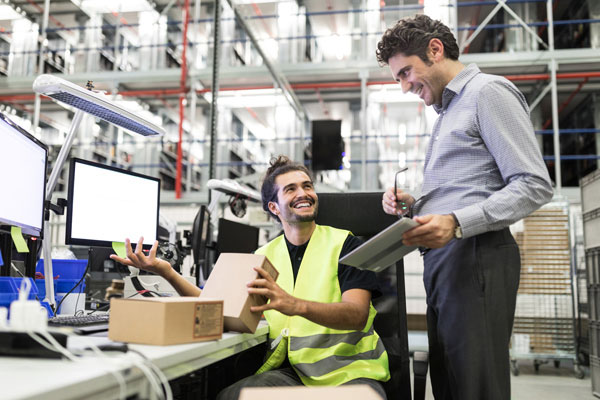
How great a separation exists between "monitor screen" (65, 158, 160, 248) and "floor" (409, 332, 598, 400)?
2006 millimetres

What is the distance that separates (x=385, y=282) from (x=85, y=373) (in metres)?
1.24

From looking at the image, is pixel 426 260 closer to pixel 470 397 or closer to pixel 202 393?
pixel 470 397

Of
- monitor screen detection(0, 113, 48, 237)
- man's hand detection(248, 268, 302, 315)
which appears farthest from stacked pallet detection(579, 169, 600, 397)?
monitor screen detection(0, 113, 48, 237)

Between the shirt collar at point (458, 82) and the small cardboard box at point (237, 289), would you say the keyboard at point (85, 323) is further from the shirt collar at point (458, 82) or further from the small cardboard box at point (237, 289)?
the shirt collar at point (458, 82)

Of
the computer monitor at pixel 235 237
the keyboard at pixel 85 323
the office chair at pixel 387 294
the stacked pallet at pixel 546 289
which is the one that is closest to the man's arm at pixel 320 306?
the office chair at pixel 387 294

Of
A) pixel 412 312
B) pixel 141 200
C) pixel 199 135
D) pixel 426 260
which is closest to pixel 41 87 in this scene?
pixel 141 200

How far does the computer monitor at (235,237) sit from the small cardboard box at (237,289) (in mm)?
1215

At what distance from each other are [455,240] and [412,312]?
4210 millimetres

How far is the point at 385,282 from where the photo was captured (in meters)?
1.82

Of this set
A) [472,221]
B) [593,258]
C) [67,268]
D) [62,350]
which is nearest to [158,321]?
[62,350]

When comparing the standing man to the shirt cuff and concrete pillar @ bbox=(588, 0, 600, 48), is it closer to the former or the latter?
the shirt cuff

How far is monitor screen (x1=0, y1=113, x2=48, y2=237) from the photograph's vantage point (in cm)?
131

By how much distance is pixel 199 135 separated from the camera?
11.5 meters

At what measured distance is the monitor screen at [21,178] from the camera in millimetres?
1312
